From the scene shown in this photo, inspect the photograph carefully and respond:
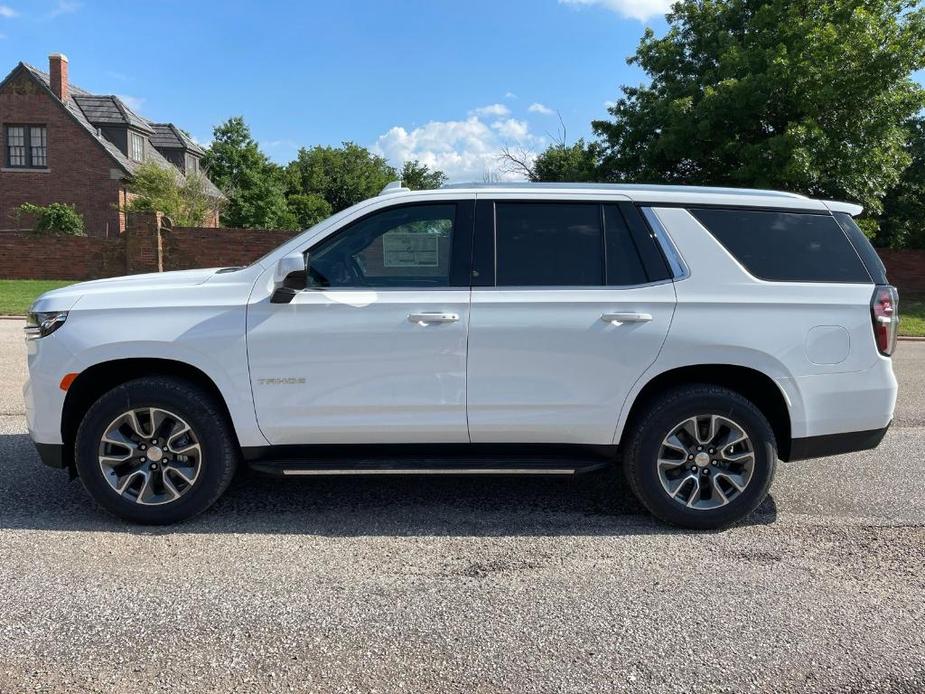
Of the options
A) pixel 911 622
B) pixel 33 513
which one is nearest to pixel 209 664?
pixel 33 513

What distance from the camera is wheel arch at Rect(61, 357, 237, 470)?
4238 mm

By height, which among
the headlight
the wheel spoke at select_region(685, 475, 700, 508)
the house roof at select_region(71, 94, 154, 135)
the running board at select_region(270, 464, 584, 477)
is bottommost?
the wheel spoke at select_region(685, 475, 700, 508)

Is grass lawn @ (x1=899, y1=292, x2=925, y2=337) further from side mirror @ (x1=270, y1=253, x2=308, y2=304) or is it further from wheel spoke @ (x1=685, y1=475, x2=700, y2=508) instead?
side mirror @ (x1=270, y1=253, x2=308, y2=304)

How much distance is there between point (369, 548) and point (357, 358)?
3.42 feet

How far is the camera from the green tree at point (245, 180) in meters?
45.5

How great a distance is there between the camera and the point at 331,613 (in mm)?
3312

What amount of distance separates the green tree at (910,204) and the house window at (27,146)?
35104mm

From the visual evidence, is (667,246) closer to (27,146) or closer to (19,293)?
(19,293)

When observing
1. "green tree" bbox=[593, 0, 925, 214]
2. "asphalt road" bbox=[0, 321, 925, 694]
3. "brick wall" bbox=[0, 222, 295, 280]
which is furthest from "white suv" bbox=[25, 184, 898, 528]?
"brick wall" bbox=[0, 222, 295, 280]

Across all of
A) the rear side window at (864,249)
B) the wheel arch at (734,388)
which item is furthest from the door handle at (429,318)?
the rear side window at (864,249)

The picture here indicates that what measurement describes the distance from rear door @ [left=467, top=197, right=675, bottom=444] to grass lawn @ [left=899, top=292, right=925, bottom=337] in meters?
14.4

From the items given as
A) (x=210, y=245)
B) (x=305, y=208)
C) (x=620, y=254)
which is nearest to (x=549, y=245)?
(x=620, y=254)

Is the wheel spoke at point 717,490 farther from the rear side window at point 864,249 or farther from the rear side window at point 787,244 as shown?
the rear side window at point 864,249

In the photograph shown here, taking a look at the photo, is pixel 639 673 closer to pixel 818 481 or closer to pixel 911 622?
pixel 911 622
